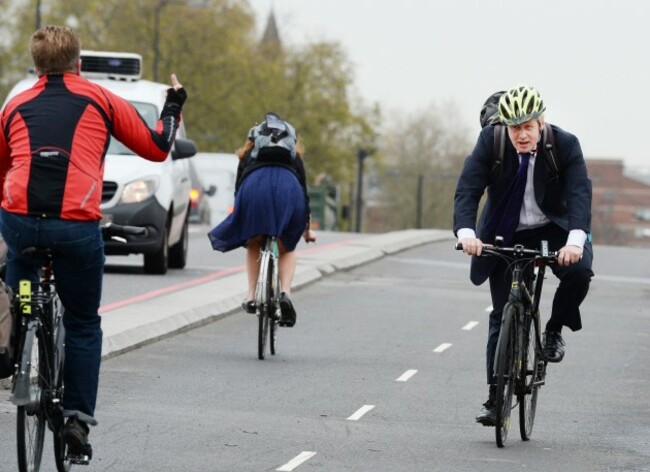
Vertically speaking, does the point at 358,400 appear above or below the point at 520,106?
below

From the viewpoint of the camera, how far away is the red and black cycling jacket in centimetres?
670

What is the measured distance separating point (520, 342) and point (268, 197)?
4.40 meters

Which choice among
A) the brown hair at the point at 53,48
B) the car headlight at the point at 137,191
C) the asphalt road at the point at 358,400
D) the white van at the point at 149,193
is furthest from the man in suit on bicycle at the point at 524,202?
the car headlight at the point at 137,191

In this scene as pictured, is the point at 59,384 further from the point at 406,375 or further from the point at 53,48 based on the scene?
the point at 406,375


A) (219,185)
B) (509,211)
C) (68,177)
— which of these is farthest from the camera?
(219,185)

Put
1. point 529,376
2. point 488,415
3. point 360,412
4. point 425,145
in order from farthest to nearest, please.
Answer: point 425,145 → point 360,412 → point 529,376 → point 488,415

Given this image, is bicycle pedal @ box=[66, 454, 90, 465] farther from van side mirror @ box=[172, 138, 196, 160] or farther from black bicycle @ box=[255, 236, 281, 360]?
van side mirror @ box=[172, 138, 196, 160]

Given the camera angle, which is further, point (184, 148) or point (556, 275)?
point (184, 148)

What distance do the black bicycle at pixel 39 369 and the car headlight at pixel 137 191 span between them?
38.1ft

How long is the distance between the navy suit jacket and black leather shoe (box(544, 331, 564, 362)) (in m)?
0.58

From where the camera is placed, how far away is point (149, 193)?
18.8m

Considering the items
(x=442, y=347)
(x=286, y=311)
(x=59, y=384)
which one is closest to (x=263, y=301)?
(x=286, y=311)

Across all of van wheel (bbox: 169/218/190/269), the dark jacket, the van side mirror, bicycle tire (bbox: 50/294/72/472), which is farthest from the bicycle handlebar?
van wheel (bbox: 169/218/190/269)

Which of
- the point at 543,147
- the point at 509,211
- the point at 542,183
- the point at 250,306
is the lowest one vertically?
the point at 250,306
